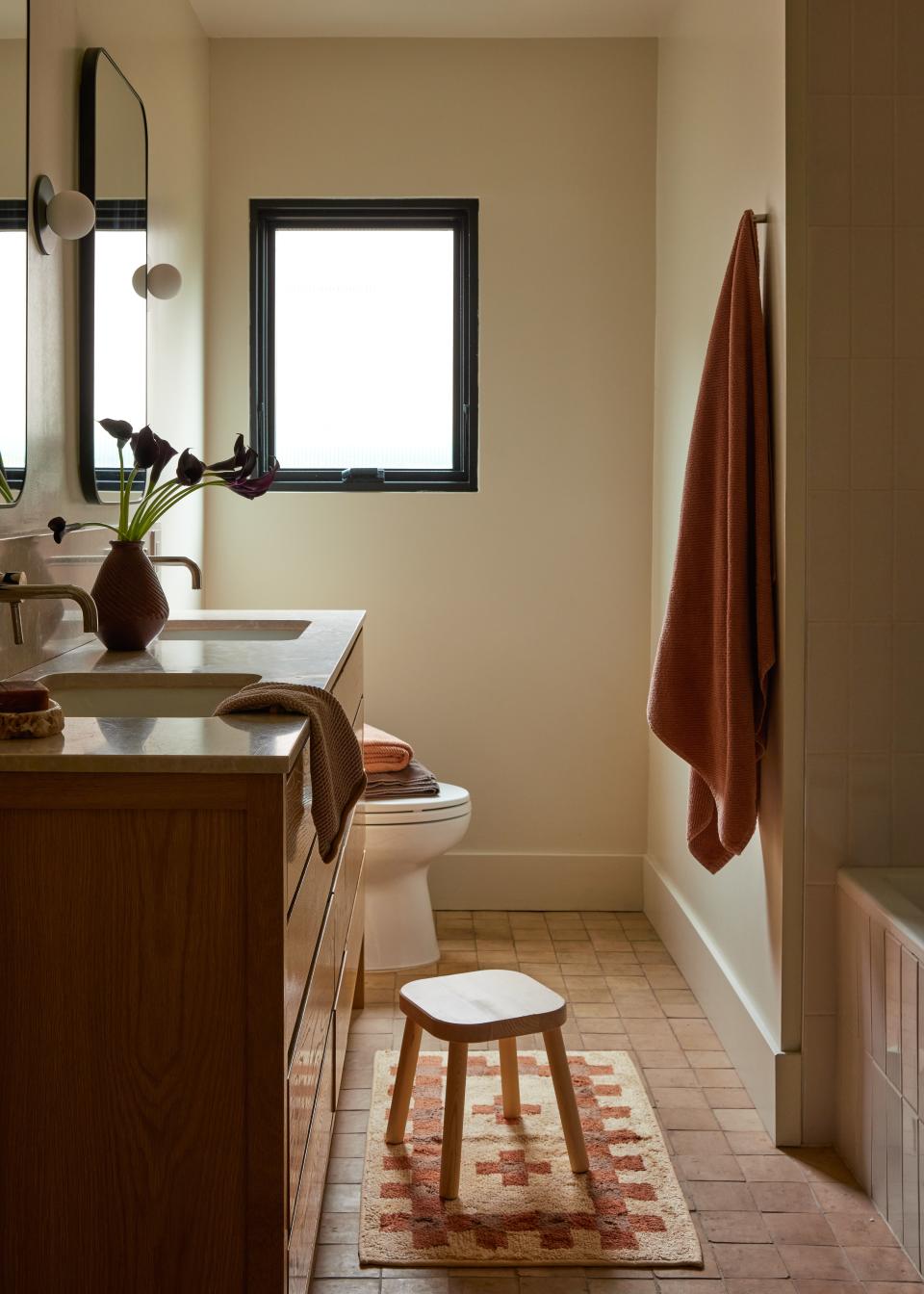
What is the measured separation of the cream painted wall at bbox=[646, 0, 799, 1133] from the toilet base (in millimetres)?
689

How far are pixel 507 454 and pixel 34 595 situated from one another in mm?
2179

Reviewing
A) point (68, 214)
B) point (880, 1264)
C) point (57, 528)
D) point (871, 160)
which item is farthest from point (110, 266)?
point (880, 1264)

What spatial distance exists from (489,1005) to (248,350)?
2261 millimetres

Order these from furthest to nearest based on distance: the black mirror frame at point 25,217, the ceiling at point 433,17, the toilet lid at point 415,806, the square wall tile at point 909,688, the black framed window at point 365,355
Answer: the black framed window at point 365,355 → the ceiling at point 433,17 → the toilet lid at point 415,806 → the square wall tile at point 909,688 → the black mirror frame at point 25,217

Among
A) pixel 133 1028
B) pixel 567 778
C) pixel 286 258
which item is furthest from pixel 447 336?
pixel 133 1028

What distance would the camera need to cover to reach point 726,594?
2.48m

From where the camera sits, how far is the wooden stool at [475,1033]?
2166mm

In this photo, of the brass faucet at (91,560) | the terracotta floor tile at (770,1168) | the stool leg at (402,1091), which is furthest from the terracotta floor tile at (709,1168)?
the brass faucet at (91,560)

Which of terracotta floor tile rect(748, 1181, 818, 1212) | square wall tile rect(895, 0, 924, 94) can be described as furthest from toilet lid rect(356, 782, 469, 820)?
square wall tile rect(895, 0, 924, 94)

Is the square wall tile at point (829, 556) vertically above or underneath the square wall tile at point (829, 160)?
underneath

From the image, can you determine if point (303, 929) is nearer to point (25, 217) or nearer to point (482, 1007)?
point (482, 1007)

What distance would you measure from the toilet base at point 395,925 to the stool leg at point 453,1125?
1.18m

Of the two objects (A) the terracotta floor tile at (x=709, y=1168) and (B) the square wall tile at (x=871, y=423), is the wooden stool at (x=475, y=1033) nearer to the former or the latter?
(A) the terracotta floor tile at (x=709, y=1168)

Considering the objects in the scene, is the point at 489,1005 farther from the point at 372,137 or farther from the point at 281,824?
the point at 372,137
